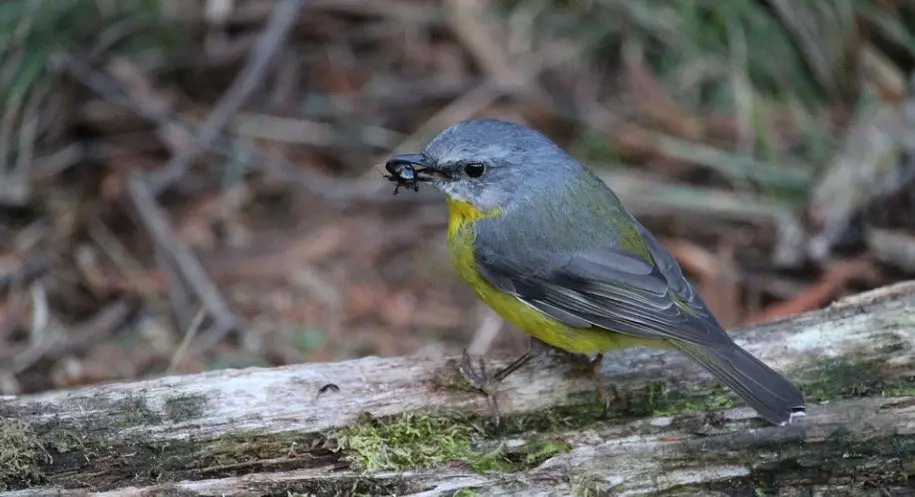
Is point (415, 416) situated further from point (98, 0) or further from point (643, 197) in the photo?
point (98, 0)

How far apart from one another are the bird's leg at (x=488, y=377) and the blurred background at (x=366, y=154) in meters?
1.03

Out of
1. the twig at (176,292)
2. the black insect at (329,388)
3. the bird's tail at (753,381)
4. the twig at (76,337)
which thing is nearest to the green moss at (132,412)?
the black insect at (329,388)

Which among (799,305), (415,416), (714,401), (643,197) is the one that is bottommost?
(415,416)

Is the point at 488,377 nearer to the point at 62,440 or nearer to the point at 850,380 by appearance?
the point at 850,380

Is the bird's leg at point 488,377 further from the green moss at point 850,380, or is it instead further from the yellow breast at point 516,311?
the green moss at point 850,380

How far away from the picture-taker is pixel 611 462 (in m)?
3.26

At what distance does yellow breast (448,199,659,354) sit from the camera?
3.69 meters

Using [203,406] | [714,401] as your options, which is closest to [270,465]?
A: [203,406]

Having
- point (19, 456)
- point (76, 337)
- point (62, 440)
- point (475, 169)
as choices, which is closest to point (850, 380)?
point (475, 169)

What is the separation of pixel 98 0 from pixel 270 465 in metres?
3.97

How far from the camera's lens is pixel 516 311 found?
3.79 metres

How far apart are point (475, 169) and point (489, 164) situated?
7 centimetres

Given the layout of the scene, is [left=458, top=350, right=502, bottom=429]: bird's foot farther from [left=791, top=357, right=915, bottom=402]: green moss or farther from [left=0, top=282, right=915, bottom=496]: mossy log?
[left=791, top=357, right=915, bottom=402]: green moss

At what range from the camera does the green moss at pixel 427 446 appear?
128 inches
